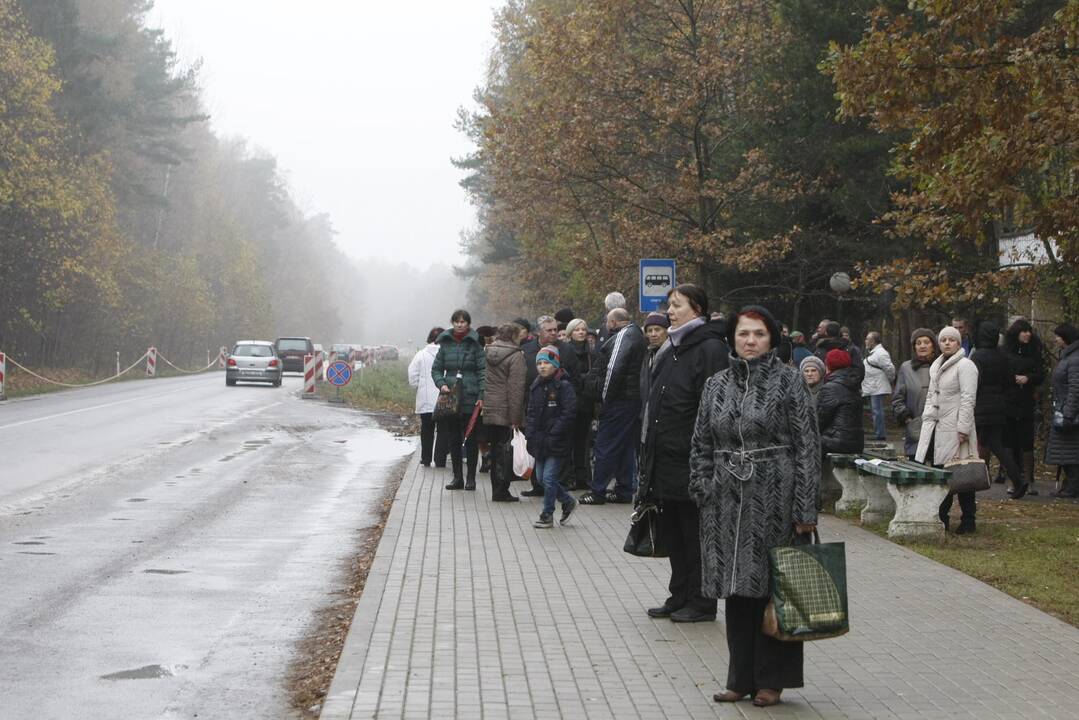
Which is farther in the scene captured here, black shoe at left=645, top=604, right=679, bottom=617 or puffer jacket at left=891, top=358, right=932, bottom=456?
puffer jacket at left=891, top=358, right=932, bottom=456

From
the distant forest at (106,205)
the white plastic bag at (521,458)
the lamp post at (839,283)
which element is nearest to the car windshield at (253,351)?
the distant forest at (106,205)

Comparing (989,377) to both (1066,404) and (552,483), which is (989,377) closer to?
(1066,404)

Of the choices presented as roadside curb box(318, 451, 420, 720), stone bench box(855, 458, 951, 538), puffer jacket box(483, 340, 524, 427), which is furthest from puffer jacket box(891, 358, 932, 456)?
roadside curb box(318, 451, 420, 720)

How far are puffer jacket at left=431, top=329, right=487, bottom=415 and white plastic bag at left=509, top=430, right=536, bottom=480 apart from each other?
243 cm

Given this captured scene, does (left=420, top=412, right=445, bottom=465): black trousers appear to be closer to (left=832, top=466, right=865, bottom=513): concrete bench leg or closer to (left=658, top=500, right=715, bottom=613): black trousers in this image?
(left=832, top=466, right=865, bottom=513): concrete bench leg

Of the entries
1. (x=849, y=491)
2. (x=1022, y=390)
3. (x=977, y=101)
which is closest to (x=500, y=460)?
(x=849, y=491)

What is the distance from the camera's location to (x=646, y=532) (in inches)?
322

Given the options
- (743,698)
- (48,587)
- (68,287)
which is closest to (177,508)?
(48,587)

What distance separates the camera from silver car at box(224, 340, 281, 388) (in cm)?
4612

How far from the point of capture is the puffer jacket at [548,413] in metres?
12.9

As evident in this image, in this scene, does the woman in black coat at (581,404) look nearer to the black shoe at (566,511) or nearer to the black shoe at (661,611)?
the black shoe at (566,511)

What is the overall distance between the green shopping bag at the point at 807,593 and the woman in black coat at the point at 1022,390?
10657mm

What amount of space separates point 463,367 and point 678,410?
8428mm

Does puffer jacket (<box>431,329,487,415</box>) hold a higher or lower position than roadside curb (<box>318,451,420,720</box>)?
higher
